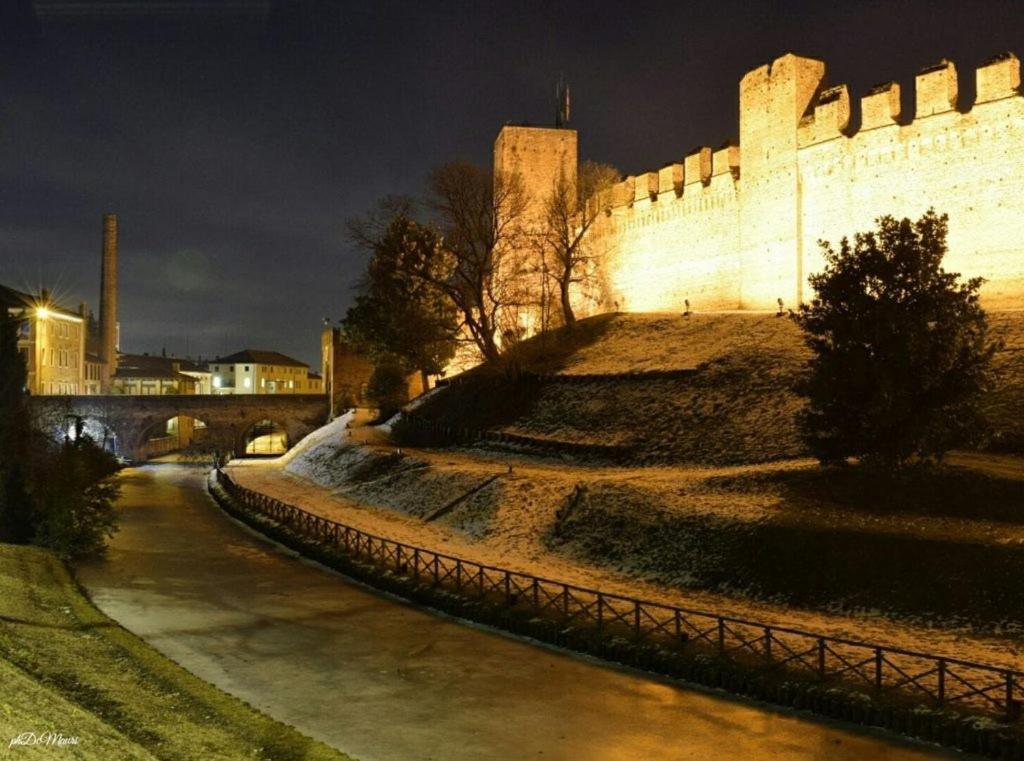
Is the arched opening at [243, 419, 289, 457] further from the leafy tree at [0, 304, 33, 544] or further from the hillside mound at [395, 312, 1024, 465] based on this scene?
the leafy tree at [0, 304, 33, 544]

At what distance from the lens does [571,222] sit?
151 ft

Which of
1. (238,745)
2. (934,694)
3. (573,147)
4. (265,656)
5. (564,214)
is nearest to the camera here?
(238,745)

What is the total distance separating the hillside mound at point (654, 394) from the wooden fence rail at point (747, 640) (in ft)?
29.7

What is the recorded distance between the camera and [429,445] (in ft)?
114

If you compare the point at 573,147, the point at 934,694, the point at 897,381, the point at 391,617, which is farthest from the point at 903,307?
the point at 573,147

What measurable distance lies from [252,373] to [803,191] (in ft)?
279

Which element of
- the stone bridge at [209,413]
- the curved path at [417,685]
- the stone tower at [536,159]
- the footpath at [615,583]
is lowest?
the curved path at [417,685]

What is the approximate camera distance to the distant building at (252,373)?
353 feet

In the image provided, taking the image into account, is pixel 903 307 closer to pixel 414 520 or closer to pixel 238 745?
pixel 414 520

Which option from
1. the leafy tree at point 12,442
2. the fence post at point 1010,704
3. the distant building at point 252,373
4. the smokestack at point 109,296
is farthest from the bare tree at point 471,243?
the distant building at point 252,373

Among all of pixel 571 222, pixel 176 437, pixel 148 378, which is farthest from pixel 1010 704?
pixel 148 378

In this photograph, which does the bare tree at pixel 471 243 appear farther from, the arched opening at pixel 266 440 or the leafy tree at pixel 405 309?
the arched opening at pixel 266 440

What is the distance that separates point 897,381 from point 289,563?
14512mm

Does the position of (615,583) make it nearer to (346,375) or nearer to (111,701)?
(111,701)
